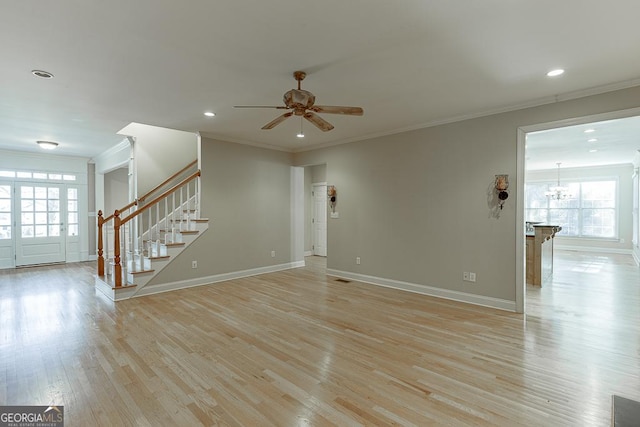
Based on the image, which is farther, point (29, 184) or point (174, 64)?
point (29, 184)

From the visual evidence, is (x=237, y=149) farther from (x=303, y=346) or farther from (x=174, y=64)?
(x=303, y=346)

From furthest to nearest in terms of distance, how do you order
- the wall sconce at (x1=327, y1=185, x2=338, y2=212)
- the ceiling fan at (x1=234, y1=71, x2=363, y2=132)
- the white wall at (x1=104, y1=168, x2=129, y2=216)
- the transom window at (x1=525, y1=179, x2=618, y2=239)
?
the transom window at (x1=525, y1=179, x2=618, y2=239) < the white wall at (x1=104, y1=168, x2=129, y2=216) < the wall sconce at (x1=327, y1=185, x2=338, y2=212) < the ceiling fan at (x1=234, y1=71, x2=363, y2=132)

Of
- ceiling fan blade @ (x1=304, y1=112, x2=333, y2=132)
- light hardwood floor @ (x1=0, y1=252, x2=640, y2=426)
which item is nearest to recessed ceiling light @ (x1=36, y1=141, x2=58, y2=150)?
light hardwood floor @ (x1=0, y1=252, x2=640, y2=426)

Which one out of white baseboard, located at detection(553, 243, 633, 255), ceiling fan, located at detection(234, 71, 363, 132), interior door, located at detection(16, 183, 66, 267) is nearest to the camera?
ceiling fan, located at detection(234, 71, 363, 132)

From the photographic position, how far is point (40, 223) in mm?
7348

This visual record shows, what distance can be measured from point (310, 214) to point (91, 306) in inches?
225

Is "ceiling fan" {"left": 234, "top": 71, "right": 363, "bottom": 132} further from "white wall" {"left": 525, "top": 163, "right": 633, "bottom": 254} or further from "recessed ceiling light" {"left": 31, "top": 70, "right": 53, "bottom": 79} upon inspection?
"white wall" {"left": 525, "top": 163, "right": 633, "bottom": 254}

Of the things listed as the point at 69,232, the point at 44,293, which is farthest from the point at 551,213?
the point at 69,232

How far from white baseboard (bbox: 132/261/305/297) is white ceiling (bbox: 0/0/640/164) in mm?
Answer: 2709

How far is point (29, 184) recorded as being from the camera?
7180 millimetres

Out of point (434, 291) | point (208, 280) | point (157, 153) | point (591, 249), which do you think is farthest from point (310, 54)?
point (591, 249)

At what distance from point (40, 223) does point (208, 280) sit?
5.21 m

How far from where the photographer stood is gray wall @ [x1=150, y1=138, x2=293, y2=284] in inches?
217

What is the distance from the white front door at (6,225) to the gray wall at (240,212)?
4906 millimetres
